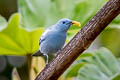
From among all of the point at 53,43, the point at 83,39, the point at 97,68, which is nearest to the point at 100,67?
the point at 97,68

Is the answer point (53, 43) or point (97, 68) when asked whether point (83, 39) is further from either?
point (97, 68)

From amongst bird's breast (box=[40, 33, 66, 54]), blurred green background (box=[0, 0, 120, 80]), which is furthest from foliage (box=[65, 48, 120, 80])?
bird's breast (box=[40, 33, 66, 54])

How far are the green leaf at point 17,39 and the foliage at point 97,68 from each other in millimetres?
324

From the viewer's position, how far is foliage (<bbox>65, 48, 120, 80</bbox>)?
238 cm

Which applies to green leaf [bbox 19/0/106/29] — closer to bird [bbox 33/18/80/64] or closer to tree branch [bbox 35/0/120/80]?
bird [bbox 33/18/80/64]

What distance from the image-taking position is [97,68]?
2.50 m

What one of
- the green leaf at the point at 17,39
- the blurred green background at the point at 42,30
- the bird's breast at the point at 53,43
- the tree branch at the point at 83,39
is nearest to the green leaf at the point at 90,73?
the blurred green background at the point at 42,30

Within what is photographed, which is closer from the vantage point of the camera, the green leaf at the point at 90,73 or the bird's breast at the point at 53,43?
the bird's breast at the point at 53,43

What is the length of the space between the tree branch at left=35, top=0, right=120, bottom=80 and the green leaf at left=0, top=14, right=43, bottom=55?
2.12ft

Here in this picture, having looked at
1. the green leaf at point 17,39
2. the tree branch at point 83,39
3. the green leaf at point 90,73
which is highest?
the tree branch at point 83,39

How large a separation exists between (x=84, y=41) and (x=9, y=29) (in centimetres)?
87

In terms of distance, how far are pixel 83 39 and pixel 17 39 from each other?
899 mm

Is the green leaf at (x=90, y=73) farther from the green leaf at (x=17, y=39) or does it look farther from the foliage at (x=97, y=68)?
the green leaf at (x=17, y=39)

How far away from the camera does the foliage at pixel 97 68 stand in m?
2.38
